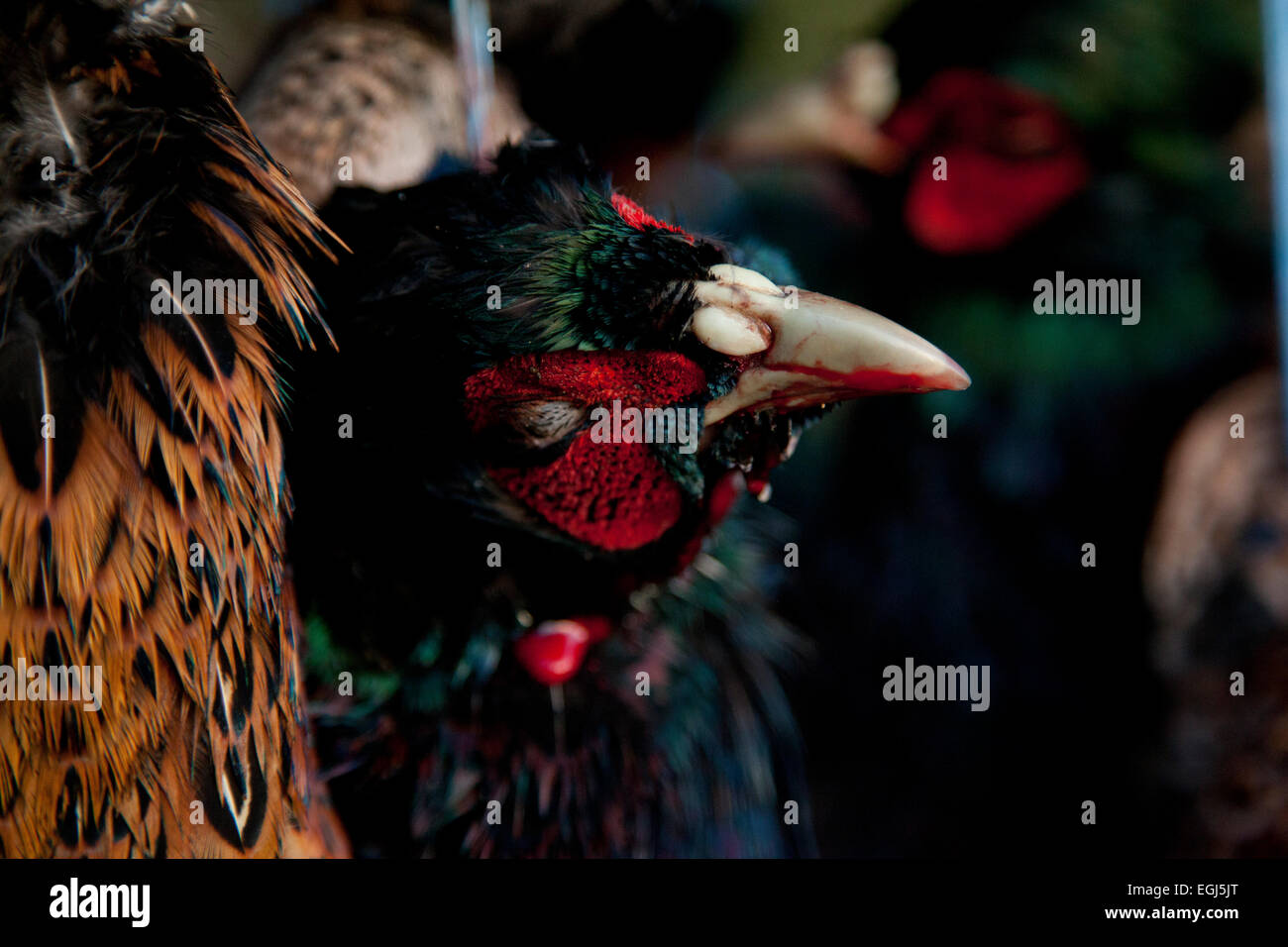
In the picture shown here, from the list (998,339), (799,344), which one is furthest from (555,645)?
(998,339)

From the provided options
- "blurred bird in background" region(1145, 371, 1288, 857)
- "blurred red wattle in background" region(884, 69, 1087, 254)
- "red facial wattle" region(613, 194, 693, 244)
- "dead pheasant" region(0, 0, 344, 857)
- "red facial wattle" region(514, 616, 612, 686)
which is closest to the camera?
"dead pheasant" region(0, 0, 344, 857)

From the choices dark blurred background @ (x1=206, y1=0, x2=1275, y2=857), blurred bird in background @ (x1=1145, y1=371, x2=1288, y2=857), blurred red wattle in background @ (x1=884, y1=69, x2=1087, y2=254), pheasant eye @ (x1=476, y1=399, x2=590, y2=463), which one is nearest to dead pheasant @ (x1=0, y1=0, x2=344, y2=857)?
pheasant eye @ (x1=476, y1=399, x2=590, y2=463)

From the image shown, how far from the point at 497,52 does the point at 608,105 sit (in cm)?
15

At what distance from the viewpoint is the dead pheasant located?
2.11 feet

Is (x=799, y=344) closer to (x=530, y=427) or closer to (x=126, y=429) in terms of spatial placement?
(x=530, y=427)

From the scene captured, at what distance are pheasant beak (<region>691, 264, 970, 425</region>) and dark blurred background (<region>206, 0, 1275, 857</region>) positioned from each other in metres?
0.55

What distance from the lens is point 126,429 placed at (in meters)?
0.66

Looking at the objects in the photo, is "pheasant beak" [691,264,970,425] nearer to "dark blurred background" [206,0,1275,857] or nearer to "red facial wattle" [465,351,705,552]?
"red facial wattle" [465,351,705,552]

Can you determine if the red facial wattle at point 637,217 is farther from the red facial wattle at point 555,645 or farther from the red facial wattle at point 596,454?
the red facial wattle at point 555,645

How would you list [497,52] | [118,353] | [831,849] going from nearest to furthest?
[118,353] < [497,52] < [831,849]

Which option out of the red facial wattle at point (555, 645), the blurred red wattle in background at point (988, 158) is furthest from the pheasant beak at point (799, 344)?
the blurred red wattle in background at point (988, 158)

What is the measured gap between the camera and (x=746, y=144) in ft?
4.56
